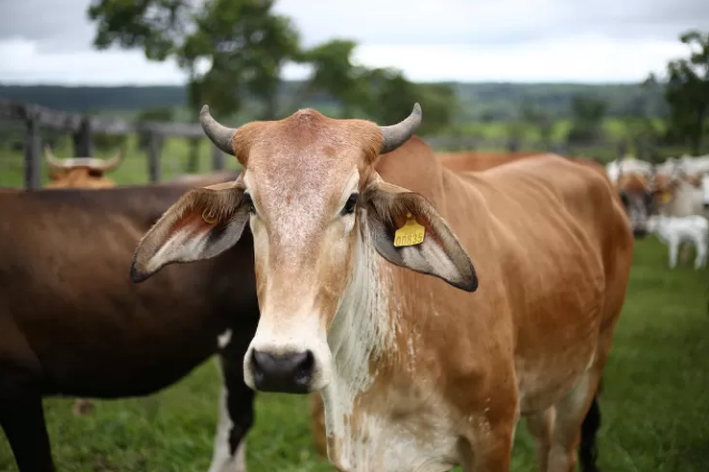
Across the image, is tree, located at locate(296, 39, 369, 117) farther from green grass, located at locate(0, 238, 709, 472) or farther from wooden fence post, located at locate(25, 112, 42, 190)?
green grass, located at locate(0, 238, 709, 472)

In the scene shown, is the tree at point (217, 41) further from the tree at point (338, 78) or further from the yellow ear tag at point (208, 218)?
the yellow ear tag at point (208, 218)

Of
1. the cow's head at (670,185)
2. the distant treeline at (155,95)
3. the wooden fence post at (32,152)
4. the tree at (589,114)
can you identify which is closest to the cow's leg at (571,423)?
the distant treeline at (155,95)

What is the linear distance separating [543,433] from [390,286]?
2082 mm

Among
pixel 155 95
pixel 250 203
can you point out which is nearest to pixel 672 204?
pixel 155 95

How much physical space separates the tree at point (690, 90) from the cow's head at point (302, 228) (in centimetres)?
441

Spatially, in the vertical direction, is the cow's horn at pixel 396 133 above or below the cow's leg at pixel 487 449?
above

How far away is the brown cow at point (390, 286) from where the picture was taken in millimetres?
2385

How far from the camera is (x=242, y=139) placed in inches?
111

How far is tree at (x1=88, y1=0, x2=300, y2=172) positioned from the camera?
95.8 ft

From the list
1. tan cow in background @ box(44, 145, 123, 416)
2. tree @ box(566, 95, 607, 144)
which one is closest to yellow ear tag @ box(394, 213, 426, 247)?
tan cow in background @ box(44, 145, 123, 416)

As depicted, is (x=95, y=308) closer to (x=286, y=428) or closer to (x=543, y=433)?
(x=286, y=428)

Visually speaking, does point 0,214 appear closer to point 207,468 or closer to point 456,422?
point 207,468

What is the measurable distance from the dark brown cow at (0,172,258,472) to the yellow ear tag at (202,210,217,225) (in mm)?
1404

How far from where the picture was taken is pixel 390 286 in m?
3.04
